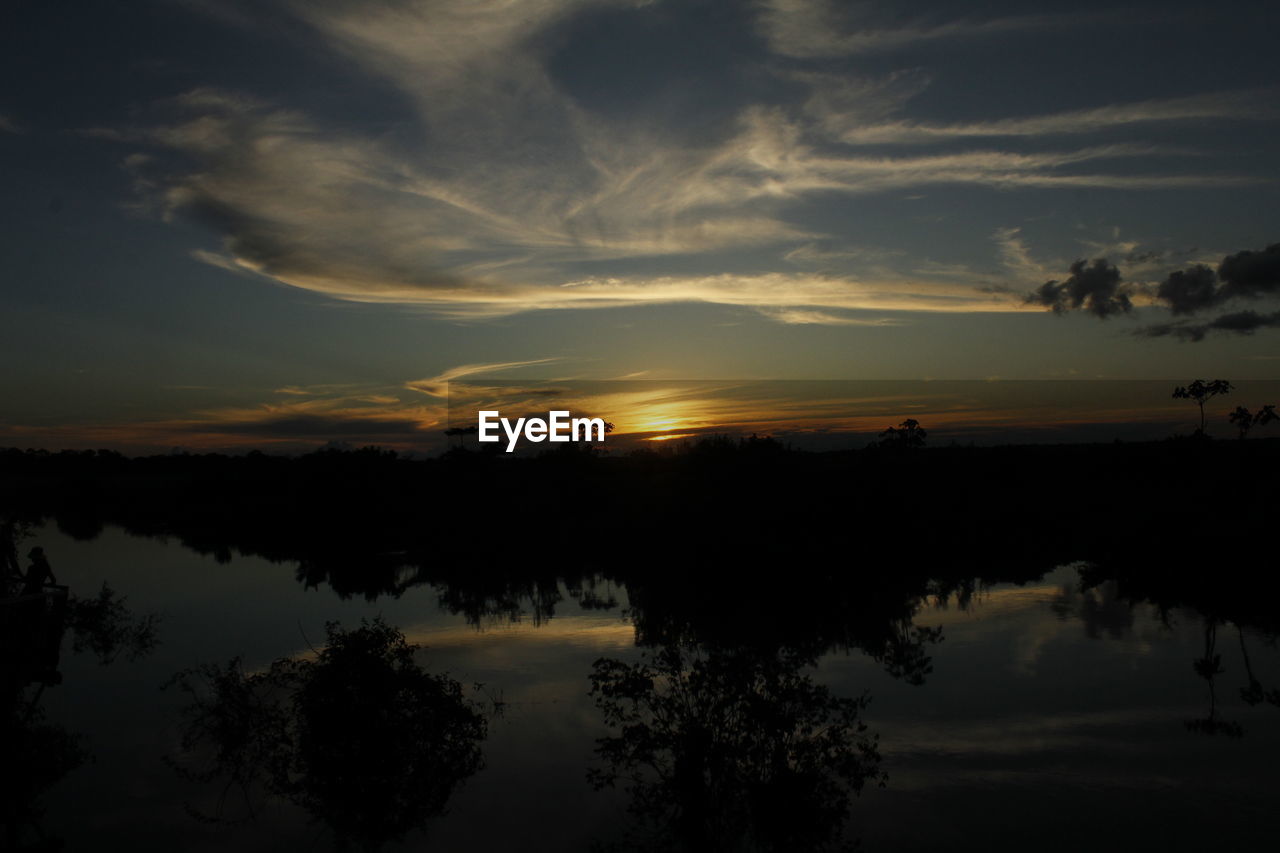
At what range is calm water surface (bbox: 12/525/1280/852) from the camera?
40.8 ft

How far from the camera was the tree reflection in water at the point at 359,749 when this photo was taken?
501 inches

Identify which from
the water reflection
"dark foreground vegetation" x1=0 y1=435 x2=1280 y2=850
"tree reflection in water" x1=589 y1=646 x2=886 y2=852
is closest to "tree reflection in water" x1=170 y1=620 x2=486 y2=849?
"dark foreground vegetation" x1=0 y1=435 x2=1280 y2=850

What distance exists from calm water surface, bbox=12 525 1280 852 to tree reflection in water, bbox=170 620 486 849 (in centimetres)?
31

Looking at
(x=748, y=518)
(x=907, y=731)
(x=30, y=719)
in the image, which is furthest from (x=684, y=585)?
(x=30, y=719)

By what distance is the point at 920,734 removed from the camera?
635 inches

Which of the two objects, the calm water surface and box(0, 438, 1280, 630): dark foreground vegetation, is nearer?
the calm water surface

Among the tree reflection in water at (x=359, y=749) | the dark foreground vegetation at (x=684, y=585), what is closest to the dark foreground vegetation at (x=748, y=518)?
the dark foreground vegetation at (x=684, y=585)

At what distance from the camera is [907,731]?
642 inches

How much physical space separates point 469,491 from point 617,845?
50313 millimetres

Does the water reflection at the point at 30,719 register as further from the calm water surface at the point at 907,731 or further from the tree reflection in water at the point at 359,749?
the tree reflection in water at the point at 359,749

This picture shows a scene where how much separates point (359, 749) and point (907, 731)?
390 inches

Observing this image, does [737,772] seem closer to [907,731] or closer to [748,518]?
[907,731]

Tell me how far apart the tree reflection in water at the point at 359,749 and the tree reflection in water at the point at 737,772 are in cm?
258

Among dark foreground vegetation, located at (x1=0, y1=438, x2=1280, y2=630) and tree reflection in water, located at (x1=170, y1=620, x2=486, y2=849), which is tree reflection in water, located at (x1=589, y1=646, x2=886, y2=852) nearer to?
tree reflection in water, located at (x1=170, y1=620, x2=486, y2=849)
